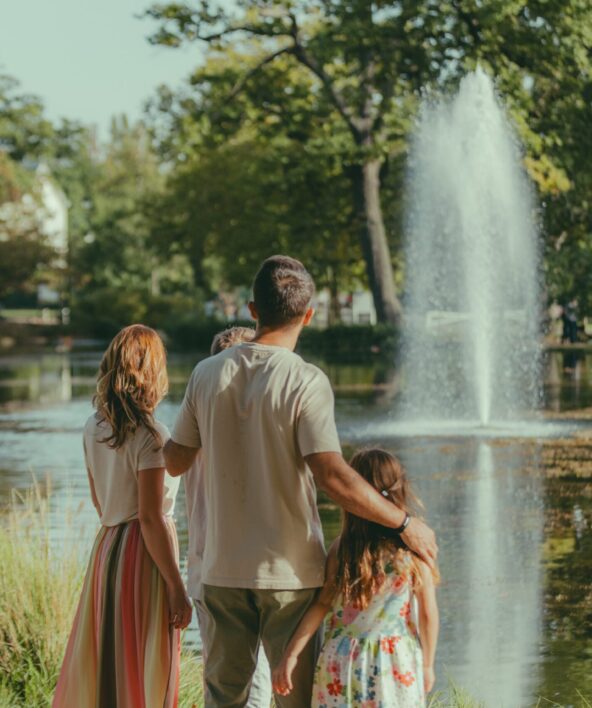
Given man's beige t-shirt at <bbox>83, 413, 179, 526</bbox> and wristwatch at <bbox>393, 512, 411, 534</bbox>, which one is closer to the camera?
wristwatch at <bbox>393, 512, 411, 534</bbox>

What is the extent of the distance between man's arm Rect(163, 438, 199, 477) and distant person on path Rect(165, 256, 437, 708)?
0.44 ft

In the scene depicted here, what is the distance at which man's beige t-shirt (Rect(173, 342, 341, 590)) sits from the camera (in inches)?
163

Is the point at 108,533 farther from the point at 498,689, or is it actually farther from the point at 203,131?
the point at 203,131

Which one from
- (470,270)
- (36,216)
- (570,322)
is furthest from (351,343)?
(36,216)

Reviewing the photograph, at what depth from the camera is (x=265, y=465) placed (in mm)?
4164

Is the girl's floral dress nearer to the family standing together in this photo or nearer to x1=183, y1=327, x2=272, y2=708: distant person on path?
the family standing together

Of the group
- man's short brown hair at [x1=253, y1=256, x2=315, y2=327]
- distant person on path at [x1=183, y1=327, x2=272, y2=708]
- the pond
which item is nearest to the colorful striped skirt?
distant person on path at [x1=183, y1=327, x2=272, y2=708]

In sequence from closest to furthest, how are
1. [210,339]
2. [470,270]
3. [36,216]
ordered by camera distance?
[470,270] < [210,339] < [36,216]

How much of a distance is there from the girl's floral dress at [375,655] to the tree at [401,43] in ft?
89.3

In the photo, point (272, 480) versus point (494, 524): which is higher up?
point (272, 480)

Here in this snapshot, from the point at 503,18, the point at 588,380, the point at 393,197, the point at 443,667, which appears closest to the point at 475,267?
the point at 588,380

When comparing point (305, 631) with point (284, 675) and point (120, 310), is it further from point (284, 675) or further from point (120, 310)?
point (120, 310)

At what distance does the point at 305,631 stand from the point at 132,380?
1036 mm

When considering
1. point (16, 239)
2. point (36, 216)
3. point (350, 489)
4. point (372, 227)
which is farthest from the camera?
point (36, 216)
